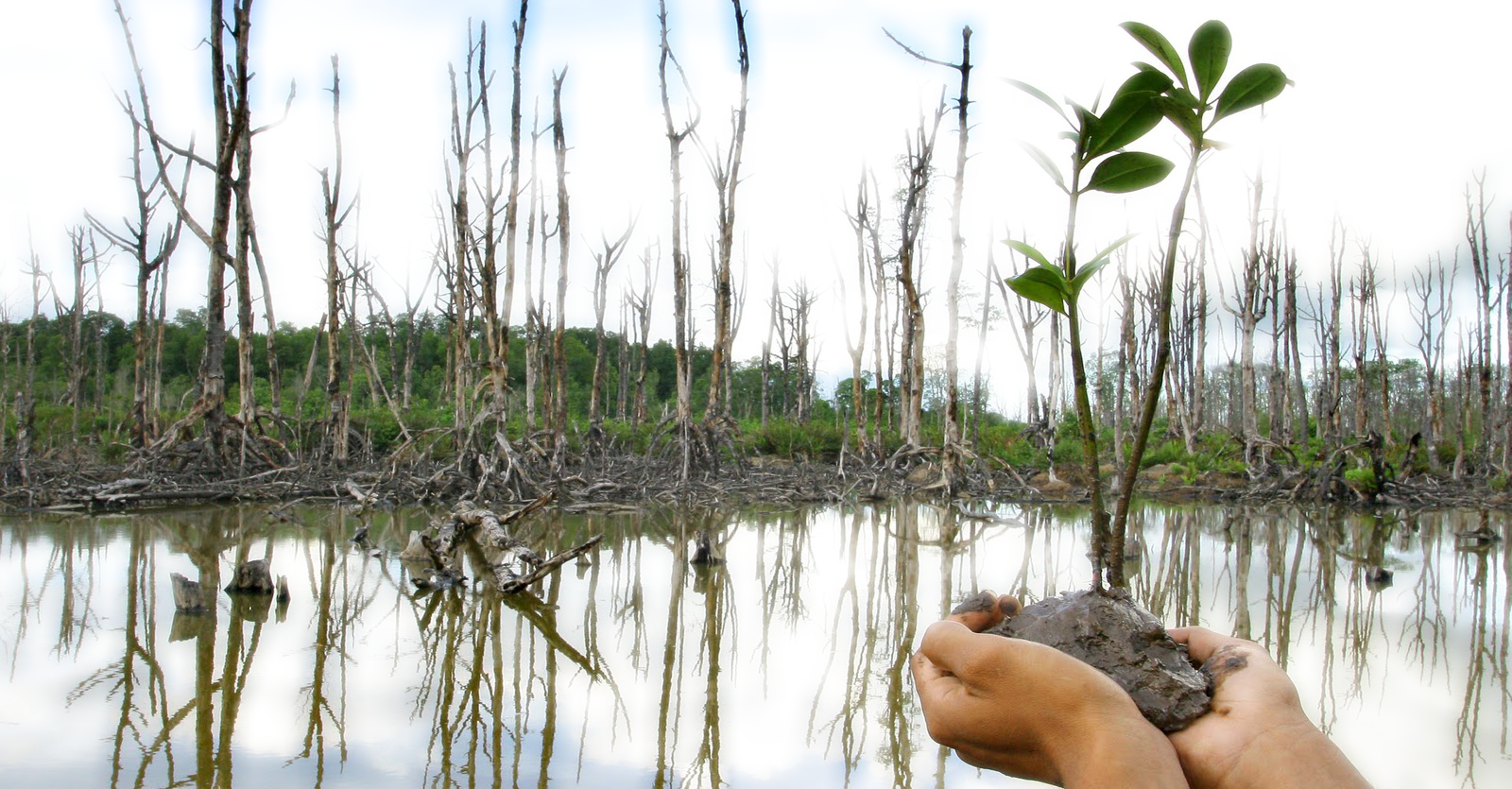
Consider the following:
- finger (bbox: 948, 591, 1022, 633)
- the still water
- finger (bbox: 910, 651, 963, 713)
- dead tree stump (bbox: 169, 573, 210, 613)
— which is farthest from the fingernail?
dead tree stump (bbox: 169, 573, 210, 613)

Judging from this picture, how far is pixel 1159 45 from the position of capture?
4.09ft

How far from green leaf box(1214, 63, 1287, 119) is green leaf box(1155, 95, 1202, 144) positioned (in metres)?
0.03

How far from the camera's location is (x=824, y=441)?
19547 millimetres

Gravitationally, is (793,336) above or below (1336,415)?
above

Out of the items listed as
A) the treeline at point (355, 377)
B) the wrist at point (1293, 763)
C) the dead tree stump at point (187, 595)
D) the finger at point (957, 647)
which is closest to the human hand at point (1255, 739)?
the wrist at point (1293, 763)

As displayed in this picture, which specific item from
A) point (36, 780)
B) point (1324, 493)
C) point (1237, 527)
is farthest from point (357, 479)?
point (1324, 493)

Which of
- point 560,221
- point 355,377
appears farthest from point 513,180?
point 355,377

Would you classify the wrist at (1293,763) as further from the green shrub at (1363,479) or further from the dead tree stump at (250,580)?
the green shrub at (1363,479)

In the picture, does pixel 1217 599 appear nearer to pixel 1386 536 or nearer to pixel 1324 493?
pixel 1386 536

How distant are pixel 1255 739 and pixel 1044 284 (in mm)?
678

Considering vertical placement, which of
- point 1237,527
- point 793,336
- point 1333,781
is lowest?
point 1237,527

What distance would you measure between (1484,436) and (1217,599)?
14.6m

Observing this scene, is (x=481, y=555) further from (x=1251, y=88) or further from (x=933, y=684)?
(x=1251, y=88)

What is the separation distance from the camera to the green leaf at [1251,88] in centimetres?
123
